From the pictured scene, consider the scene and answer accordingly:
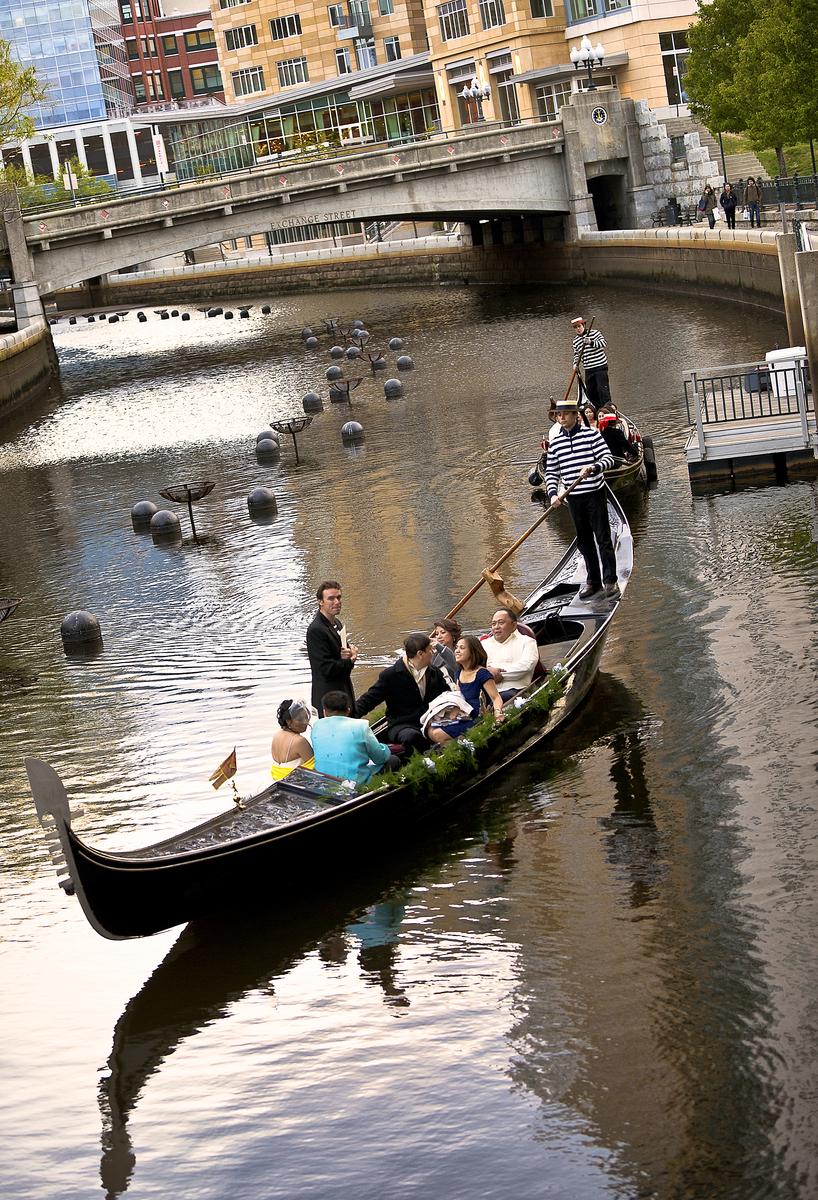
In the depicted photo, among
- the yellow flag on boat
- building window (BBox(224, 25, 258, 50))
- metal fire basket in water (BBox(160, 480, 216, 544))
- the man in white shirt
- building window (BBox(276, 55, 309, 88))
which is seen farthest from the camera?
building window (BBox(224, 25, 258, 50))

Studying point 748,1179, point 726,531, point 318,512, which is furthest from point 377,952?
point 318,512

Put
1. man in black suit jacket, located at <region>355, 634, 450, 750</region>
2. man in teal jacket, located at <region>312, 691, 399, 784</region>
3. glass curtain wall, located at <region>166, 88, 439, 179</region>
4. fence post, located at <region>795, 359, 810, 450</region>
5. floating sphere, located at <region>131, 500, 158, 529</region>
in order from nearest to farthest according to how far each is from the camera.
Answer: man in teal jacket, located at <region>312, 691, 399, 784</region> → man in black suit jacket, located at <region>355, 634, 450, 750</region> → fence post, located at <region>795, 359, 810, 450</region> → floating sphere, located at <region>131, 500, 158, 529</region> → glass curtain wall, located at <region>166, 88, 439, 179</region>

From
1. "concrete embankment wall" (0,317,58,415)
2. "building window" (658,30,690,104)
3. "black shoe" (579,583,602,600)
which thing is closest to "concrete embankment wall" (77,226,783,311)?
"building window" (658,30,690,104)

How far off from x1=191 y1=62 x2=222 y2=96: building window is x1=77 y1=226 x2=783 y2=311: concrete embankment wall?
39711 millimetres

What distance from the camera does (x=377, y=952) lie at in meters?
8.36

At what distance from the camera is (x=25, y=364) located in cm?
4178

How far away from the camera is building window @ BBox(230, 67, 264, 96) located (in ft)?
305

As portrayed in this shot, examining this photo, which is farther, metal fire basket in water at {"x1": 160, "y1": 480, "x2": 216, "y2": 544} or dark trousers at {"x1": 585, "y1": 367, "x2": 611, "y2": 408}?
dark trousers at {"x1": 585, "y1": 367, "x2": 611, "y2": 408}

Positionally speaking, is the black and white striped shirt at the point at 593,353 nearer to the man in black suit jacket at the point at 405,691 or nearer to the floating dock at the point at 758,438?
the floating dock at the point at 758,438

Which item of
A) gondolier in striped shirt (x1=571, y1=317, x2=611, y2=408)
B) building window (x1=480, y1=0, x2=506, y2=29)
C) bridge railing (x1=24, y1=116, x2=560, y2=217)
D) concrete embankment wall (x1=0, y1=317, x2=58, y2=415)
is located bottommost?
gondolier in striped shirt (x1=571, y1=317, x2=611, y2=408)

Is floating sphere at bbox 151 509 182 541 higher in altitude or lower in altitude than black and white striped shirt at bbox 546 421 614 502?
lower

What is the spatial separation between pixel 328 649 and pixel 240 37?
90923 millimetres

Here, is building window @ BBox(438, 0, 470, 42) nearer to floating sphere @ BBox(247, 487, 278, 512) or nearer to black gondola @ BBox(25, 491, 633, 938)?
floating sphere @ BBox(247, 487, 278, 512)

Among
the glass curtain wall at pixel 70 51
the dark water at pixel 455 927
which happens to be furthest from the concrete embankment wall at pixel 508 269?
the glass curtain wall at pixel 70 51
